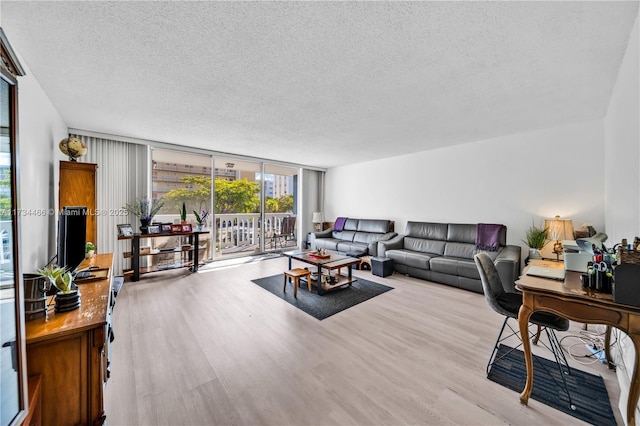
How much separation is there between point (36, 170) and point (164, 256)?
3.07 meters

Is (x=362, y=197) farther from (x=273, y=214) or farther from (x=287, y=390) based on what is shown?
(x=287, y=390)

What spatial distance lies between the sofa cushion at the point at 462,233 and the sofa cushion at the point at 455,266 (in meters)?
0.52

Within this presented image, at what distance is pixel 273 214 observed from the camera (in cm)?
683

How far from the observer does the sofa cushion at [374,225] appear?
5722 mm

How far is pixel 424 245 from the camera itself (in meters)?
4.79

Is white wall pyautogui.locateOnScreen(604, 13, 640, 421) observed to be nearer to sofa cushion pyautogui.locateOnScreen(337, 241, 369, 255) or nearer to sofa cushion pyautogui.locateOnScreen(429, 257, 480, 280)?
sofa cushion pyautogui.locateOnScreen(429, 257, 480, 280)

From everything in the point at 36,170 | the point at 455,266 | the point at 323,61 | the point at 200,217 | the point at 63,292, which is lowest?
the point at 455,266

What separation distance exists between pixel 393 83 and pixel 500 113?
5.87 feet

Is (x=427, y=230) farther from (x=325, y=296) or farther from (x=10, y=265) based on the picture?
(x=10, y=265)

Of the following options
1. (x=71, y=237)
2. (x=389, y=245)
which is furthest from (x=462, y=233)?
(x=71, y=237)

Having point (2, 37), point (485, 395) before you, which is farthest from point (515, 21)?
point (2, 37)

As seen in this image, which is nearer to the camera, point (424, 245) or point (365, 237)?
point (424, 245)

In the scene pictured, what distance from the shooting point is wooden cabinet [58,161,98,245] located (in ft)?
9.41

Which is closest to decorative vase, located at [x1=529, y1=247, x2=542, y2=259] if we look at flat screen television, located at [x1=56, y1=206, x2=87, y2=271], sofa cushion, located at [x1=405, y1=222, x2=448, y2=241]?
sofa cushion, located at [x1=405, y1=222, x2=448, y2=241]
